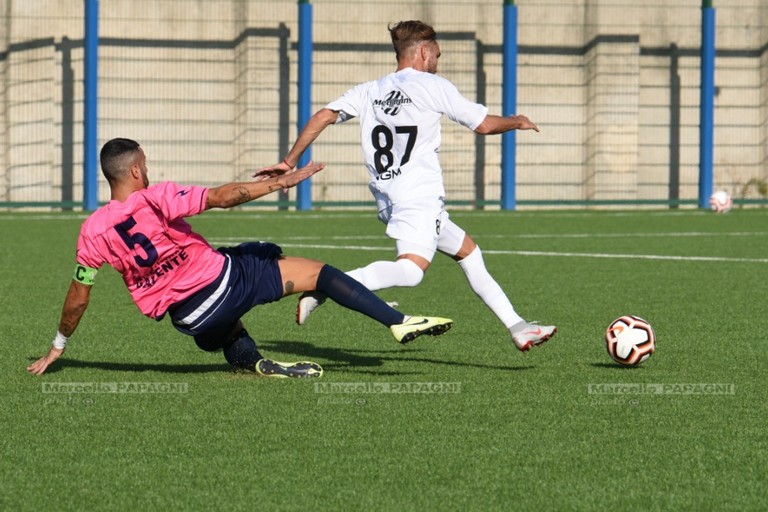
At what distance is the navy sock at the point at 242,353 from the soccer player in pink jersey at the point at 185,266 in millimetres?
73

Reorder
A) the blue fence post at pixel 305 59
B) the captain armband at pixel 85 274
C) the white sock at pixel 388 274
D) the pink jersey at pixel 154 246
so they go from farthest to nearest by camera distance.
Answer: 1. the blue fence post at pixel 305 59
2. the white sock at pixel 388 274
3. the captain armband at pixel 85 274
4. the pink jersey at pixel 154 246

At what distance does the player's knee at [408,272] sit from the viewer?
7.37 meters

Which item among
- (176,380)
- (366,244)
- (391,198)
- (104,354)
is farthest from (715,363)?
(366,244)

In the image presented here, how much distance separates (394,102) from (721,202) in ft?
66.5

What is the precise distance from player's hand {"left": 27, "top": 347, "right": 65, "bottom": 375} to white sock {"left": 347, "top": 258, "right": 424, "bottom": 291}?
1.52 meters

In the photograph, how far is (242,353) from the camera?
7.00 metres

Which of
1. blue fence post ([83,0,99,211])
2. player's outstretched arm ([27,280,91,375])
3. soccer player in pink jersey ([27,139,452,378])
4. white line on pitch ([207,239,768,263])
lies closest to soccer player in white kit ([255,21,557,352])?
soccer player in pink jersey ([27,139,452,378])

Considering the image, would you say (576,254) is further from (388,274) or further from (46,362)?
(46,362)

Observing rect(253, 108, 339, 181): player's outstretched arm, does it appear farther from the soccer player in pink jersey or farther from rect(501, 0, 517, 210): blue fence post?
rect(501, 0, 517, 210): blue fence post

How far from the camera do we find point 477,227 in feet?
70.8

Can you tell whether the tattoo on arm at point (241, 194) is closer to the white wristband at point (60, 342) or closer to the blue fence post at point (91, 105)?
the white wristband at point (60, 342)

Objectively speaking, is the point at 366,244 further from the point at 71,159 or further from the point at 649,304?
the point at 71,159

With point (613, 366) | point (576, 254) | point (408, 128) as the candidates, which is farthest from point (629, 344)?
point (576, 254)

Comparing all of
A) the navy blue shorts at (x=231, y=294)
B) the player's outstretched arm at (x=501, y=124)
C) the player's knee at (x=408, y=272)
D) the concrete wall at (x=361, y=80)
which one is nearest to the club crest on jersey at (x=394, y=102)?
the player's outstretched arm at (x=501, y=124)
